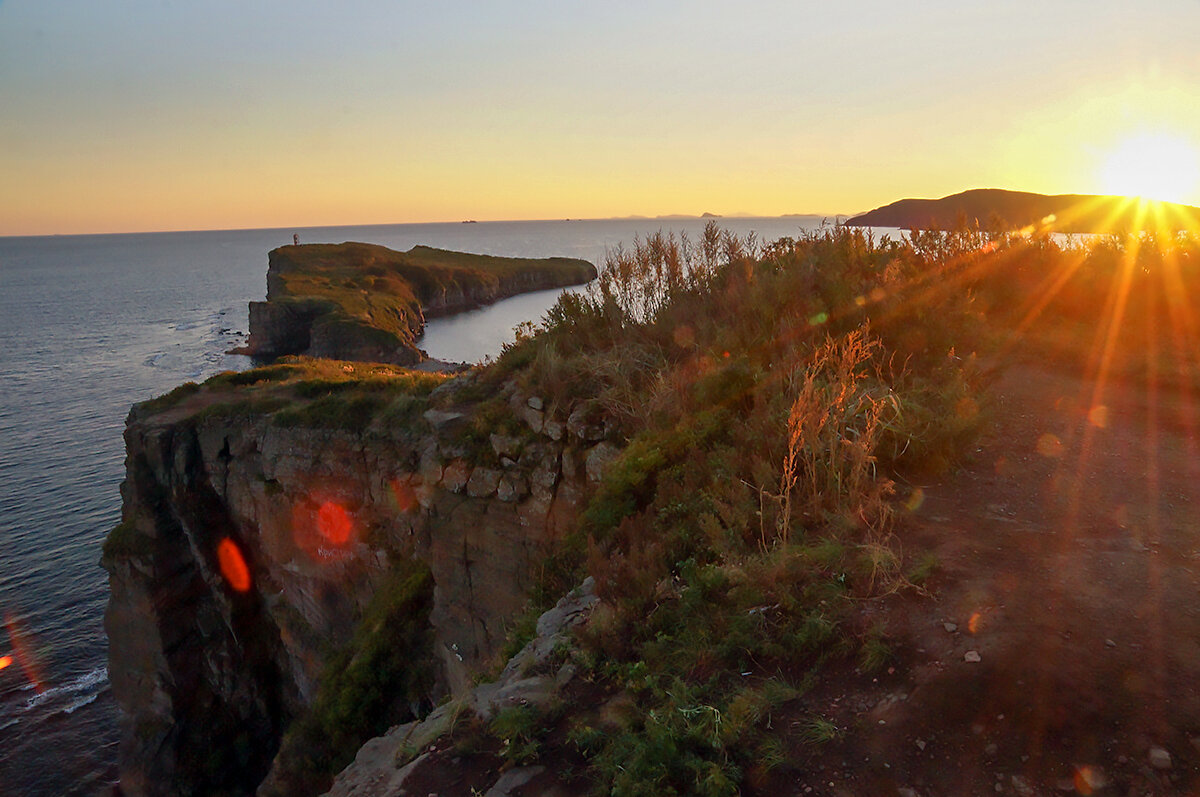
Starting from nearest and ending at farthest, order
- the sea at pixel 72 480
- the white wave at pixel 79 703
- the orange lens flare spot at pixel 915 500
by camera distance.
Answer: the orange lens flare spot at pixel 915 500, the sea at pixel 72 480, the white wave at pixel 79 703

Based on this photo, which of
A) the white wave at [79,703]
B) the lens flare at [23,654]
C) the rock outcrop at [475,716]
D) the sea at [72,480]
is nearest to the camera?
the rock outcrop at [475,716]

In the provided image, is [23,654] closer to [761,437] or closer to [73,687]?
[73,687]

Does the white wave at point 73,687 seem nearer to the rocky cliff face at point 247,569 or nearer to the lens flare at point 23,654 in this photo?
the lens flare at point 23,654

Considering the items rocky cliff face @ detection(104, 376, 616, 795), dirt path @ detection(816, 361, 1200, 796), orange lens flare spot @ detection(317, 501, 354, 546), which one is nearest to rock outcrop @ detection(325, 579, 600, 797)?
dirt path @ detection(816, 361, 1200, 796)

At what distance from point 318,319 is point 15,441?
24.1 metres

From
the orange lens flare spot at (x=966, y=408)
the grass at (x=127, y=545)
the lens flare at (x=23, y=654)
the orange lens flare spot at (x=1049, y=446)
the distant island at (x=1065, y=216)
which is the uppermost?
the distant island at (x=1065, y=216)

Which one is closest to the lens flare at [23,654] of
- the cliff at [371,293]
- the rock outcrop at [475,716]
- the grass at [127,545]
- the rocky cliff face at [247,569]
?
the rocky cliff face at [247,569]

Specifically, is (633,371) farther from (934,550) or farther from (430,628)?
(430,628)

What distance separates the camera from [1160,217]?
1351 centimetres

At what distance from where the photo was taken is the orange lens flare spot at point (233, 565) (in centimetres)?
2058

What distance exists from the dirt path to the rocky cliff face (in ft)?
32.8

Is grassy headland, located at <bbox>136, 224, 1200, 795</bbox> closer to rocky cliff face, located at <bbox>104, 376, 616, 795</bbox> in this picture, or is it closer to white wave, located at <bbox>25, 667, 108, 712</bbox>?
rocky cliff face, located at <bbox>104, 376, 616, 795</bbox>

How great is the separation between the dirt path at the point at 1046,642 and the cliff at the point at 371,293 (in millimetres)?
49808

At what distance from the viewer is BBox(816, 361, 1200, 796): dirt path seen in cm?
374
